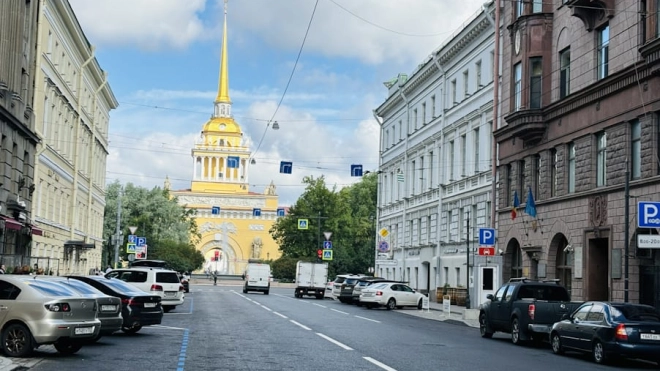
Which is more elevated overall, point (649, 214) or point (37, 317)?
point (649, 214)

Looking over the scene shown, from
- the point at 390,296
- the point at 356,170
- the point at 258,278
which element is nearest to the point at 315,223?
the point at 258,278

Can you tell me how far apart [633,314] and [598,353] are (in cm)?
116

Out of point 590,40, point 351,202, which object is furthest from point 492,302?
point 351,202

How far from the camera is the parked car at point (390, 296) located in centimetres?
4725

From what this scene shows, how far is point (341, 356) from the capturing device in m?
18.7

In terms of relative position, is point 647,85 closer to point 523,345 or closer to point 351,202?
point 523,345

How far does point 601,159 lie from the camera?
32062 millimetres

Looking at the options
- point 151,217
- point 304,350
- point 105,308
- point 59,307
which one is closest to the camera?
point 59,307

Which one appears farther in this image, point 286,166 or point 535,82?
point 286,166

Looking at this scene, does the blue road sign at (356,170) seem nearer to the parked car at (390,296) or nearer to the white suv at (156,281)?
the parked car at (390,296)

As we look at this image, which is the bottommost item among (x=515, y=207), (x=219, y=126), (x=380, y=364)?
(x=380, y=364)

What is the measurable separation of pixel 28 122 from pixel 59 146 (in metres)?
11.5

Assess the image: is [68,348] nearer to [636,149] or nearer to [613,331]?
[613,331]

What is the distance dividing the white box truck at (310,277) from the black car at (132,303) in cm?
3830
